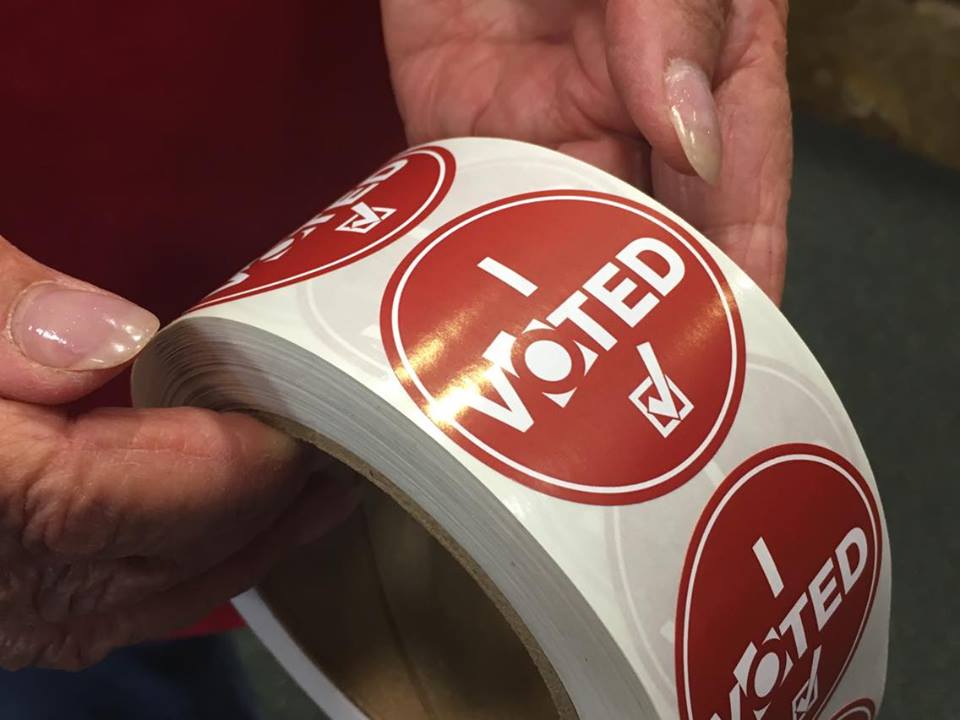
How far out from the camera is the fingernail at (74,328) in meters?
0.51

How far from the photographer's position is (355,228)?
588 mm

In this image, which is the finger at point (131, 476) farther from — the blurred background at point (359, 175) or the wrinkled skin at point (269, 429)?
the blurred background at point (359, 175)

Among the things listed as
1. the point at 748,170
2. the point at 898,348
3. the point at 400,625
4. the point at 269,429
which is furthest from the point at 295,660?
the point at 898,348

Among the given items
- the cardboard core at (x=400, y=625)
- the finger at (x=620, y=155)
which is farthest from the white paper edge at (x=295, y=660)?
the finger at (x=620, y=155)

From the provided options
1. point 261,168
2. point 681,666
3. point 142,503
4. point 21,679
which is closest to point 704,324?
point 681,666

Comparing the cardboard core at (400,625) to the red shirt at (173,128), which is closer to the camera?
the red shirt at (173,128)

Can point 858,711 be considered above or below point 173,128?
below

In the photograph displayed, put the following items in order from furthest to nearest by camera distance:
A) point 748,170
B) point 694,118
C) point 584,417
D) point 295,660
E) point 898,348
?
point 898,348, point 295,660, point 748,170, point 694,118, point 584,417

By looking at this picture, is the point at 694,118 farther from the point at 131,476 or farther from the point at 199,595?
the point at 199,595

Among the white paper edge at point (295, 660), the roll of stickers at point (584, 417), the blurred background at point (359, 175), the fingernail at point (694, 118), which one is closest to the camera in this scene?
the roll of stickers at point (584, 417)

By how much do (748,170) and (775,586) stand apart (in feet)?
1.12

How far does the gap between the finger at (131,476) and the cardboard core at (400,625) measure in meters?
0.15

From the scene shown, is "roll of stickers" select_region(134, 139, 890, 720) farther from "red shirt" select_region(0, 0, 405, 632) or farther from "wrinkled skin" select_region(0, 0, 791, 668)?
"red shirt" select_region(0, 0, 405, 632)

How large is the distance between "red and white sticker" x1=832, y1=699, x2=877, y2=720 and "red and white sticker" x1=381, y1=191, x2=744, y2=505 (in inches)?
9.1
